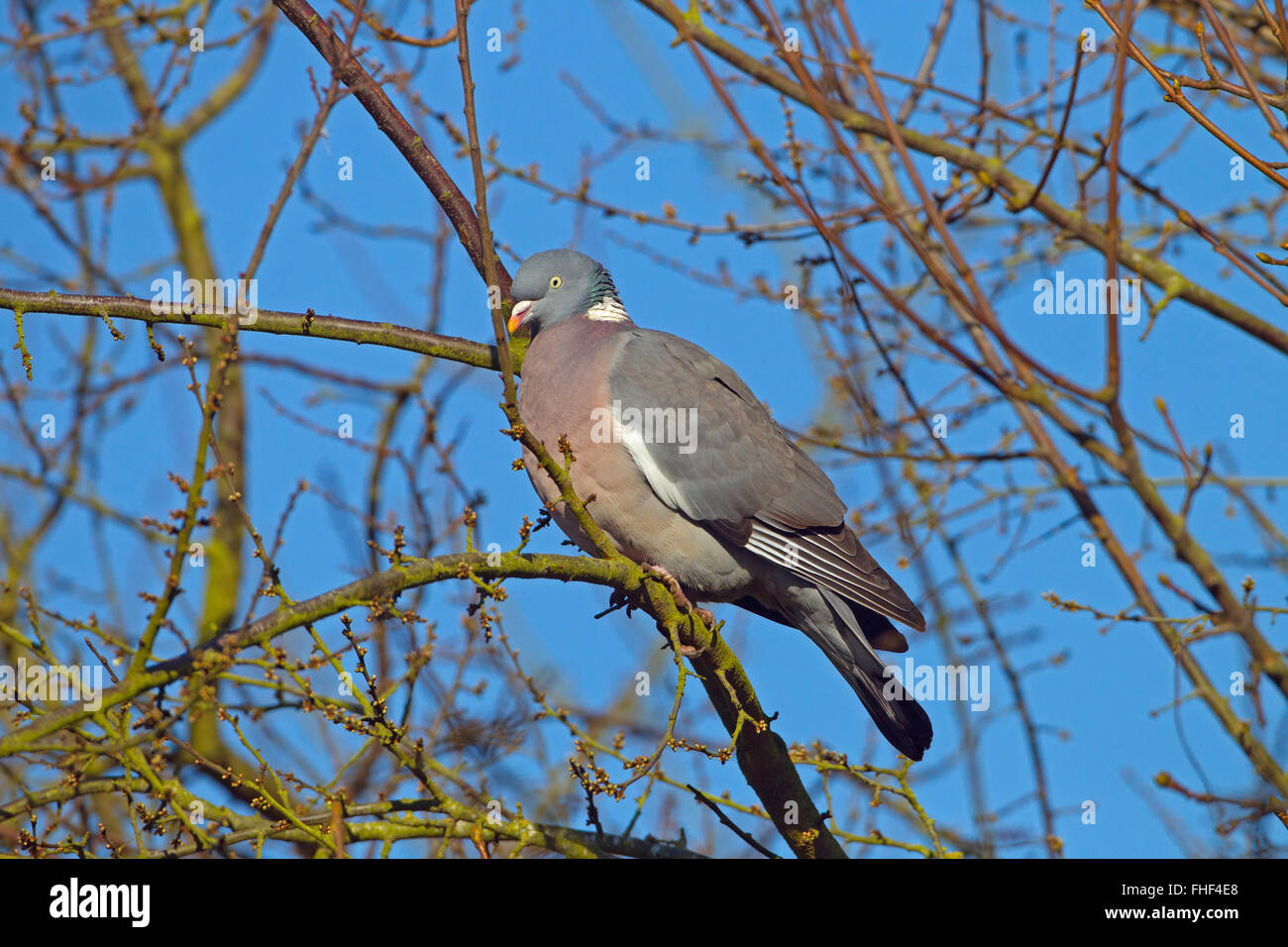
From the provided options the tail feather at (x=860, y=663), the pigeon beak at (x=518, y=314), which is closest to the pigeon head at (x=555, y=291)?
the pigeon beak at (x=518, y=314)

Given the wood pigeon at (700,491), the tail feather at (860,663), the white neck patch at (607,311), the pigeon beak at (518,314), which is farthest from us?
the white neck patch at (607,311)

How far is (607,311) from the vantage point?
521cm

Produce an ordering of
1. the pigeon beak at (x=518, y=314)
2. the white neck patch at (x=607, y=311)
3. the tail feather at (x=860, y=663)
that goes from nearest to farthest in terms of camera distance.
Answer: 1. the tail feather at (x=860, y=663)
2. the pigeon beak at (x=518, y=314)
3. the white neck patch at (x=607, y=311)

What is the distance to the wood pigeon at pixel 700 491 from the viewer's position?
4.57 metres

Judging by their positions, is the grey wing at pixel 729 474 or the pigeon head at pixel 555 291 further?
the pigeon head at pixel 555 291

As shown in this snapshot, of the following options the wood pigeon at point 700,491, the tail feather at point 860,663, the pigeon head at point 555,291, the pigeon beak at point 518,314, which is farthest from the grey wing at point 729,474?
the pigeon beak at point 518,314

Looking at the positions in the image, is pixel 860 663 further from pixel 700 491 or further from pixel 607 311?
pixel 607 311

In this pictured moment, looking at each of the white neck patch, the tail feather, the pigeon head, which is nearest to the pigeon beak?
the pigeon head

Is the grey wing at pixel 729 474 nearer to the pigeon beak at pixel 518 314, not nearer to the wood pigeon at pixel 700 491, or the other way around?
the wood pigeon at pixel 700 491

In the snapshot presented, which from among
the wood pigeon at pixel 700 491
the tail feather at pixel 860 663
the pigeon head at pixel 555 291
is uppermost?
the pigeon head at pixel 555 291

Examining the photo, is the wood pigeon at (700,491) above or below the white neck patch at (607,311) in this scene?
below

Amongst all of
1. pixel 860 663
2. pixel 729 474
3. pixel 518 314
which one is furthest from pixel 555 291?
pixel 860 663

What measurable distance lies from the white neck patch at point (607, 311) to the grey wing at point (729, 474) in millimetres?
195
